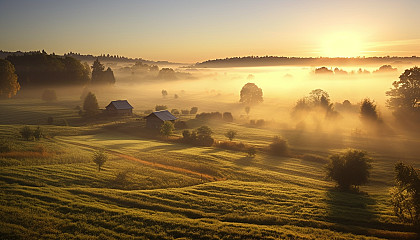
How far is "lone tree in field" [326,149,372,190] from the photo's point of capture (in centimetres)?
3888

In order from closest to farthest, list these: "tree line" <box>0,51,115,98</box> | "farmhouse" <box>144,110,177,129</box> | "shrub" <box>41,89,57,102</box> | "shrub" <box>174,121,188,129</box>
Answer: "farmhouse" <box>144,110,177,129</box> < "shrub" <box>174,121,188,129</box> < "tree line" <box>0,51,115,98</box> < "shrub" <box>41,89,57,102</box>

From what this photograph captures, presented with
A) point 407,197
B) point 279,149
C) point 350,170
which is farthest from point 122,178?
point 279,149

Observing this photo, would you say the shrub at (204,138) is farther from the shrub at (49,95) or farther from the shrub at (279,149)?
the shrub at (49,95)

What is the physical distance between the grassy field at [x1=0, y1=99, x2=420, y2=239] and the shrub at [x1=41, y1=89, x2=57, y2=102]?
6306 cm

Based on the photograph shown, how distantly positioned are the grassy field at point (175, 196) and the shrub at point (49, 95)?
6306 centimetres

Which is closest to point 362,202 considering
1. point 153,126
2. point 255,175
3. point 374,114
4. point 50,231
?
point 255,175

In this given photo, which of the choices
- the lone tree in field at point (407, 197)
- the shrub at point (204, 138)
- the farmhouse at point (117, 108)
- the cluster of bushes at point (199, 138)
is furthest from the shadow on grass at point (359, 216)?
the farmhouse at point (117, 108)

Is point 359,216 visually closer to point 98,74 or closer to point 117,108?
point 117,108

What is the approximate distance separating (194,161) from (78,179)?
19.6m

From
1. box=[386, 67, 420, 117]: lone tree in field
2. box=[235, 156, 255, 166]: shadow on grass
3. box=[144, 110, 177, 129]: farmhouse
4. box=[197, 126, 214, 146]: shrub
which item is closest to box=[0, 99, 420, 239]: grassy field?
box=[235, 156, 255, 166]: shadow on grass

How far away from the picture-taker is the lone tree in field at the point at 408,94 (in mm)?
85562

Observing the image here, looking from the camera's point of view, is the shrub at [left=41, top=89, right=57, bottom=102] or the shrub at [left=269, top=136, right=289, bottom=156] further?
the shrub at [left=41, top=89, right=57, bottom=102]

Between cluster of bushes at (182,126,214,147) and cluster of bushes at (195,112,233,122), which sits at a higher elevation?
cluster of bushes at (195,112,233,122)

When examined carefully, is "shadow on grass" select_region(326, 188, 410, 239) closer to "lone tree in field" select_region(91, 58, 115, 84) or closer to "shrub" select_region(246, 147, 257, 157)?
"shrub" select_region(246, 147, 257, 157)
